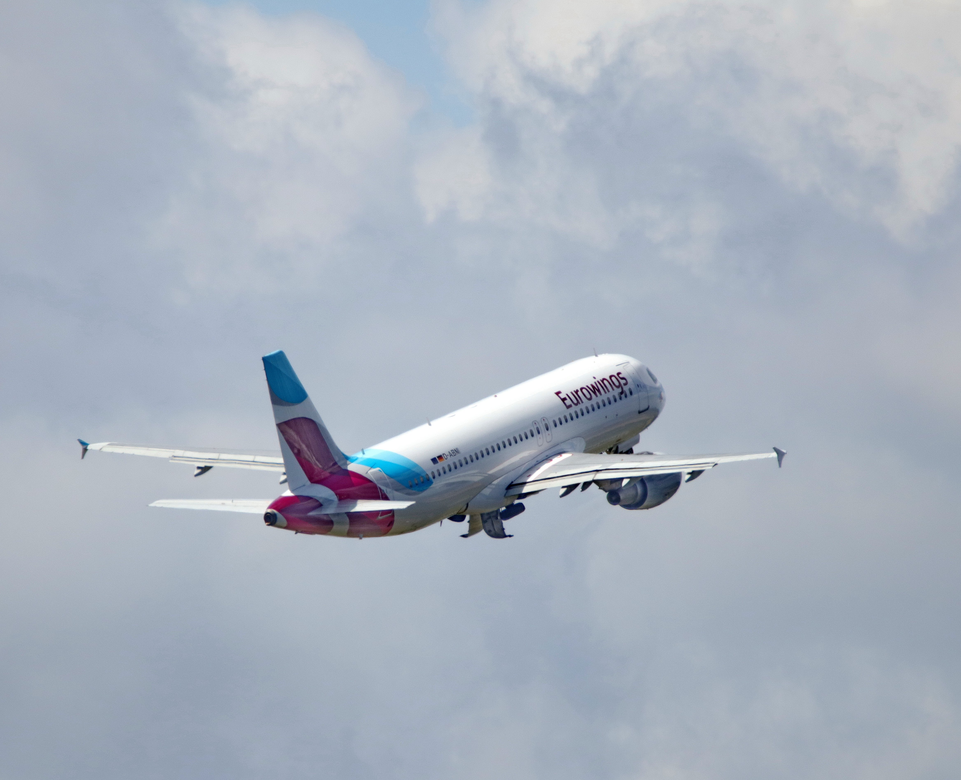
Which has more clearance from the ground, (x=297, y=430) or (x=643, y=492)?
(x=297, y=430)

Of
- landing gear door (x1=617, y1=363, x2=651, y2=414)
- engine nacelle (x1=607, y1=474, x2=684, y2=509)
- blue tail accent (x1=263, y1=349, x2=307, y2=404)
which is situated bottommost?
engine nacelle (x1=607, y1=474, x2=684, y2=509)

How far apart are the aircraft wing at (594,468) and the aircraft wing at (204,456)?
1217 centimetres

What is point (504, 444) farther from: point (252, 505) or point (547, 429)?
point (252, 505)

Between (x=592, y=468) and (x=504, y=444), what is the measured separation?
178 inches

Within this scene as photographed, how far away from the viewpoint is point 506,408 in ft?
256

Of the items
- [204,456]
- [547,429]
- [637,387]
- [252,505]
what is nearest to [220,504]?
[252,505]

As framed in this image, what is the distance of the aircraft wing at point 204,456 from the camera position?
77250 millimetres

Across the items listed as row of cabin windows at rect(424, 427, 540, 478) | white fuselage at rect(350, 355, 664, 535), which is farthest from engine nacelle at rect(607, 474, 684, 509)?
row of cabin windows at rect(424, 427, 540, 478)

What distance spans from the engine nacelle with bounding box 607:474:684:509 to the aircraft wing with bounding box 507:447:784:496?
8.66 ft

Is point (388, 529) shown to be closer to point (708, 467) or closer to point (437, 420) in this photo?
point (437, 420)

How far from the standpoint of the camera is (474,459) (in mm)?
74375

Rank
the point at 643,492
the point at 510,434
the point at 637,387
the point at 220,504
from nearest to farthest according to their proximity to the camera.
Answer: the point at 220,504 < the point at 510,434 < the point at 643,492 < the point at 637,387

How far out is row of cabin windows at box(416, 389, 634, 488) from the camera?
71.9 meters

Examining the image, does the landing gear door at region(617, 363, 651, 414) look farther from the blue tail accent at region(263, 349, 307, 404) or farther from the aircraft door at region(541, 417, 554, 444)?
the blue tail accent at region(263, 349, 307, 404)
